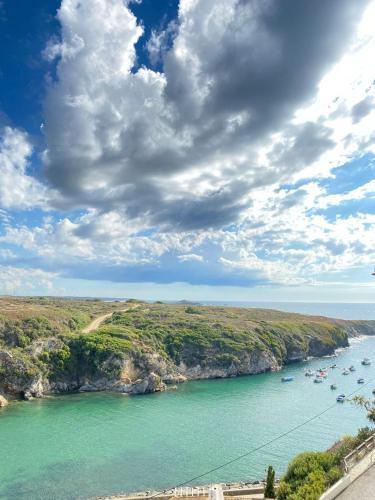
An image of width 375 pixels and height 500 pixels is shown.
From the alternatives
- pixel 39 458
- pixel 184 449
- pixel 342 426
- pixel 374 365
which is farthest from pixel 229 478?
pixel 374 365

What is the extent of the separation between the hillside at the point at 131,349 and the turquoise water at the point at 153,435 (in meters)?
5.79

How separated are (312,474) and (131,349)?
71.1 m

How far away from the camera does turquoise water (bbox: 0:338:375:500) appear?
40469 mm

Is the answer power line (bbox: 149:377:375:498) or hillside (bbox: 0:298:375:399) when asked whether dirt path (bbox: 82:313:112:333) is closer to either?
hillside (bbox: 0:298:375:399)

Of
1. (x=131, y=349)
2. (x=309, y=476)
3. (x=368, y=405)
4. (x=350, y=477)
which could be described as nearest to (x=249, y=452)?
(x=368, y=405)

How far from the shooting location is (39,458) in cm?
4544

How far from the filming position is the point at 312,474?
22.3m

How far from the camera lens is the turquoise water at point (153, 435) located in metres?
40.5

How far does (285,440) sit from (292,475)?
1259 inches

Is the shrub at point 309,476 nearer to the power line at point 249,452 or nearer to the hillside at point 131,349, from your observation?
the power line at point 249,452

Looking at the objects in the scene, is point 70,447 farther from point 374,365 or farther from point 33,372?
point 374,365

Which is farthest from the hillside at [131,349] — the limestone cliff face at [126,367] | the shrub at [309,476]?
the shrub at [309,476]

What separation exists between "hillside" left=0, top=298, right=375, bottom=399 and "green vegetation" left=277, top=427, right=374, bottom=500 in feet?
195

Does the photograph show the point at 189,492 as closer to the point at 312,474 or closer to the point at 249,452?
the point at 312,474
